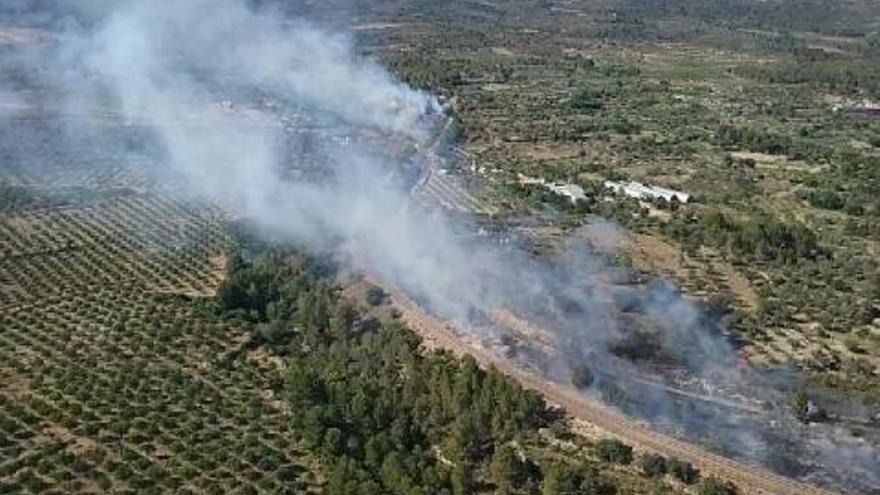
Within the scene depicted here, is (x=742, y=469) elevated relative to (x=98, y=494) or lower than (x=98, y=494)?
elevated

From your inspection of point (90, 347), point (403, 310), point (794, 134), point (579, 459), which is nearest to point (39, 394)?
point (90, 347)

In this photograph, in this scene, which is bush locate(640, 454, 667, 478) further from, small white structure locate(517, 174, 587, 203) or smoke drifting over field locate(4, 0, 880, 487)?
small white structure locate(517, 174, 587, 203)

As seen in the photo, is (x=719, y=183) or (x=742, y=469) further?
(x=719, y=183)

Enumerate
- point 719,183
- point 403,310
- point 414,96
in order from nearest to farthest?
point 403,310 < point 719,183 < point 414,96

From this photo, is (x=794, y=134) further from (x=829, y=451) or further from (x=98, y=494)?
(x=98, y=494)

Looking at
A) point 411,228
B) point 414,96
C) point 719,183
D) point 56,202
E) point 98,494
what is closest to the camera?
point 98,494

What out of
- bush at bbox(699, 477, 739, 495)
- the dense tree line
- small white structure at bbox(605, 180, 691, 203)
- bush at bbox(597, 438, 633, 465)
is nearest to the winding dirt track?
bush at bbox(699, 477, 739, 495)
